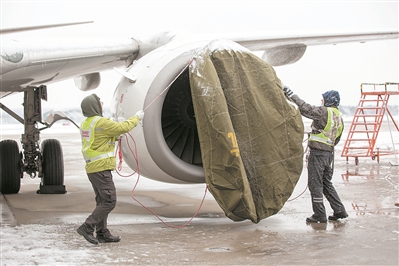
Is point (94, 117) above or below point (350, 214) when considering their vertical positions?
above

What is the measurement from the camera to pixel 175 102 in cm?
679

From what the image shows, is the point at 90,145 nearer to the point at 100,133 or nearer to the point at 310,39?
the point at 100,133

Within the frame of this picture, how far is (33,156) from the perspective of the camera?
9.04m

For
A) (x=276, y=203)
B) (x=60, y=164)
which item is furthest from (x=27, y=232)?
(x=60, y=164)

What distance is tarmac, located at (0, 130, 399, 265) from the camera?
4.82 m

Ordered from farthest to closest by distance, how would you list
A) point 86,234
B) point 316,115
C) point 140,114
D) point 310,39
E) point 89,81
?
point 89,81 < point 310,39 < point 316,115 < point 140,114 < point 86,234

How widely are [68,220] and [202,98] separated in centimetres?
214

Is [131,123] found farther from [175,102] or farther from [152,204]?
[152,204]

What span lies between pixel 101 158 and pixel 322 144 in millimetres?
2454

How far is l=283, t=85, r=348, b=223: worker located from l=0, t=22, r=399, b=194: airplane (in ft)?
4.14

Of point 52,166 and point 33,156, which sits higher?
point 33,156

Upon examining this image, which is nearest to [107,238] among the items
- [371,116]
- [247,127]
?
[247,127]

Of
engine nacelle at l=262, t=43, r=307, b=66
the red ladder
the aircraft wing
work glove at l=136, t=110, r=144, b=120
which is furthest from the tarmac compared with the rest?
the red ladder

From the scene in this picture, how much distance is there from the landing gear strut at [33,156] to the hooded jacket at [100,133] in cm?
352
